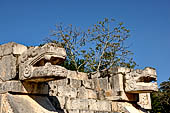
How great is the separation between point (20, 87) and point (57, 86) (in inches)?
70.1

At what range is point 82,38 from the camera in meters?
19.5

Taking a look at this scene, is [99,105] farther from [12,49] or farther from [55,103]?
[12,49]

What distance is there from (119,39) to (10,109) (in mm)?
15274

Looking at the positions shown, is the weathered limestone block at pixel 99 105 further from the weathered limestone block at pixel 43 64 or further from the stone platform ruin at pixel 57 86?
the weathered limestone block at pixel 43 64

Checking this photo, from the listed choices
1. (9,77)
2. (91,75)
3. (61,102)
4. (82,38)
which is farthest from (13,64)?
(82,38)

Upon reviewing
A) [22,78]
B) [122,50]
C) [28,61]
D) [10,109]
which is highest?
[122,50]

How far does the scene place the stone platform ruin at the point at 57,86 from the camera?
5148 millimetres

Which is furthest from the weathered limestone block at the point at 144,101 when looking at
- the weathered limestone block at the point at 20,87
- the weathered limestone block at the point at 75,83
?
the weathered limestone block at the point at 20,87

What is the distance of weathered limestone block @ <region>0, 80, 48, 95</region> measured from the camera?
5344 millimetres

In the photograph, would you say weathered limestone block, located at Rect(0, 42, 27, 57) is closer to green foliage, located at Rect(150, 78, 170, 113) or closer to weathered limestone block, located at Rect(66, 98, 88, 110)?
weathered limestone block, located at Rect(66, 98, 88, 110)

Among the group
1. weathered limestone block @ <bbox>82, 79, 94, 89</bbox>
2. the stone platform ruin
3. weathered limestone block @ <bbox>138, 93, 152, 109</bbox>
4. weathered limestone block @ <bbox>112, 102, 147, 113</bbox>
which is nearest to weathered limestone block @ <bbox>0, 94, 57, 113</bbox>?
the stone platform ruin

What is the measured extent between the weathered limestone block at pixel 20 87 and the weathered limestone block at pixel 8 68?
17cm

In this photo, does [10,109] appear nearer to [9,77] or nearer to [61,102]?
[9,77]

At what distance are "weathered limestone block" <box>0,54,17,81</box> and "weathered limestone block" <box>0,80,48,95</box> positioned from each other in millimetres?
171
